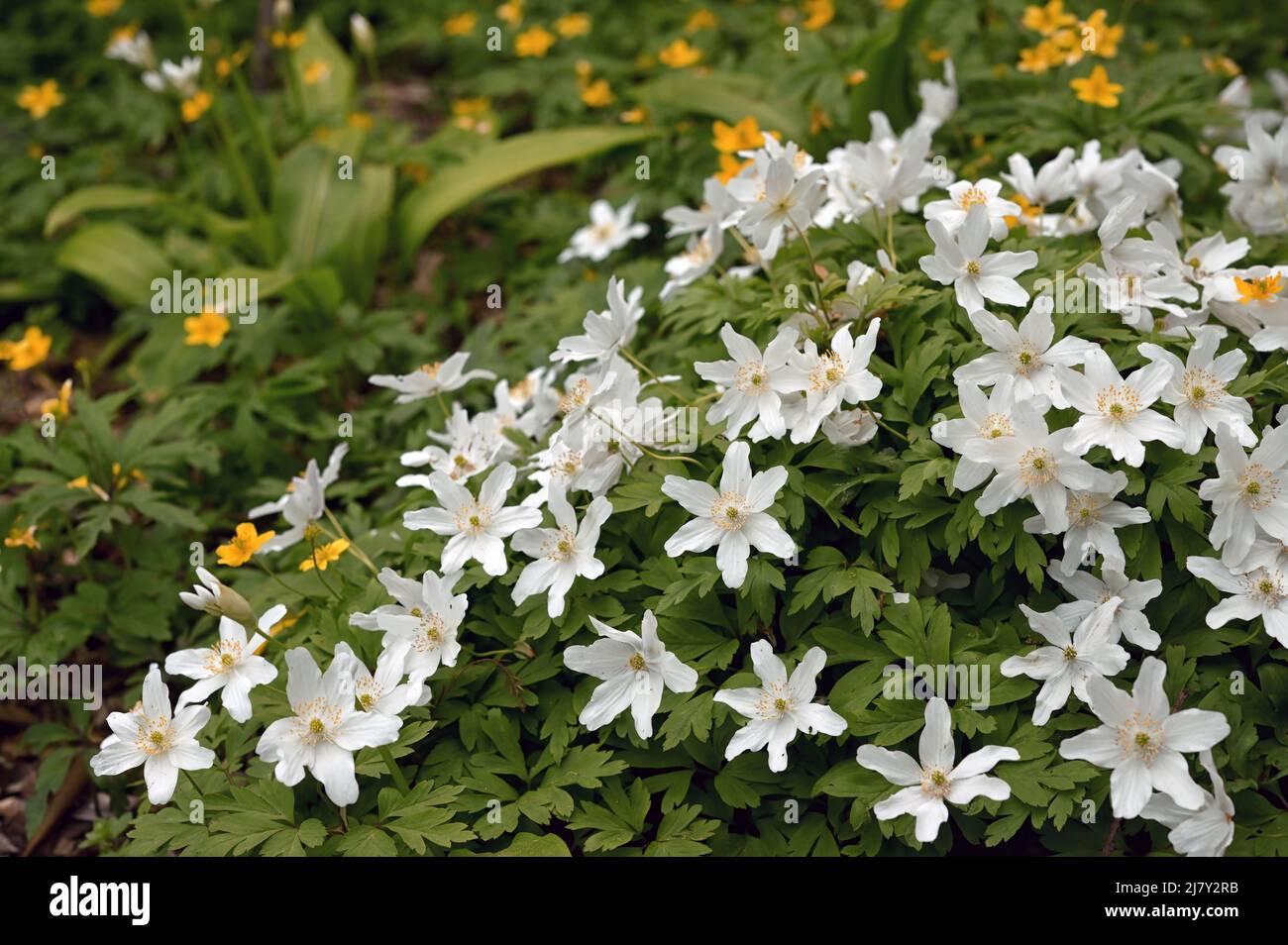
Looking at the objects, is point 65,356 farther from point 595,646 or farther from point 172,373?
point 595,646

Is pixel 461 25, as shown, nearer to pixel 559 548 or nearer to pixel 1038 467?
pixel 559 548

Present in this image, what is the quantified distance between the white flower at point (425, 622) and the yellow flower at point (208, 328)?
159 cm

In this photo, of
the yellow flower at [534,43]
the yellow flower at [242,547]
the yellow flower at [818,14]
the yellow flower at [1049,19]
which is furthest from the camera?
the yellow flower at [534,43]

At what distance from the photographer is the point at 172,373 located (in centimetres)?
343

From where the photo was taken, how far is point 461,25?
496cm

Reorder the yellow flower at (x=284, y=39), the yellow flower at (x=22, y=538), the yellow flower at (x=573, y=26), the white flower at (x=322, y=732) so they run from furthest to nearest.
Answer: the yellow flower at (x=573, y=26)
the yellow flower at (x=284, y=39)
the yellow flower at (x=22, y=538)
the white flower at (x=322, y=732)

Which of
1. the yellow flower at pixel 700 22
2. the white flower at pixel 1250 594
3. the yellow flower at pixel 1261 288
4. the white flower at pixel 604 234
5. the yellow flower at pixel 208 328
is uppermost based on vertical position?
the yellow flower at pixel 700 22

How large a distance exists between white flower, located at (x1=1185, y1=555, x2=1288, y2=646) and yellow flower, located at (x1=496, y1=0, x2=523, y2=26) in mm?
3854

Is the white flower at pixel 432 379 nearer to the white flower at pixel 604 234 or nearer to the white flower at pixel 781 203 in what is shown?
the white flower at pixel 781 203

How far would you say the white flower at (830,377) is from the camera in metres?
2.00

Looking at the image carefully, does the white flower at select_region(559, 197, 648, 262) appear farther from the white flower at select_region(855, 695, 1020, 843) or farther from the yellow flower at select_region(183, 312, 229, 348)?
the white flower at select_region(855, 695, 1020, 843)

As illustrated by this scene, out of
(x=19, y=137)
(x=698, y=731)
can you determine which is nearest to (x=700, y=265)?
(x=698, y=731)

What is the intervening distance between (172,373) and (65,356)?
3.31 feet

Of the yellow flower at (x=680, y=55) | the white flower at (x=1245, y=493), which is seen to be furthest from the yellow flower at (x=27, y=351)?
the white flower at (x=1245, y=493)
